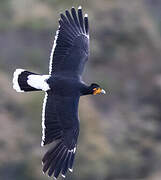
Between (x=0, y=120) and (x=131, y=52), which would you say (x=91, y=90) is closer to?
(x=0, y=120)

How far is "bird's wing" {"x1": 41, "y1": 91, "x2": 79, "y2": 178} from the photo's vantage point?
16.1 m

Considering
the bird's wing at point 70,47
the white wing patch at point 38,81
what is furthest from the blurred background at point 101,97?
the white wing patch at point 38,81

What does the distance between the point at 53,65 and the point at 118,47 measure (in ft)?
76.3

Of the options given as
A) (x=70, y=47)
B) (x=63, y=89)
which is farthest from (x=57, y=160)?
(x=70, y=47)

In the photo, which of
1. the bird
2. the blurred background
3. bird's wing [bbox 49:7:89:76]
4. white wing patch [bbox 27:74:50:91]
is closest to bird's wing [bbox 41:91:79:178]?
the bird

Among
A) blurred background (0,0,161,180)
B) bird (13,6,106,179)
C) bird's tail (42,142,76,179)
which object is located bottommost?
bird's tail (42,142,76,179)

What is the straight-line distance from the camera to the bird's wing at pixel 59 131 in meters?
16.1

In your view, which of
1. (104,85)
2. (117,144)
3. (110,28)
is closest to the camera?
(117,144)

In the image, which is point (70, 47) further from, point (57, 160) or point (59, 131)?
point (57, 160)

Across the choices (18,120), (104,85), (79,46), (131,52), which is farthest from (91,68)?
(79,46)

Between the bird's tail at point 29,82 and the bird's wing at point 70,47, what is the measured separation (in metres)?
0.36

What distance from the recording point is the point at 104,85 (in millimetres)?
35344

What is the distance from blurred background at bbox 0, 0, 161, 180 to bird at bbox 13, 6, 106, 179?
1012 cm

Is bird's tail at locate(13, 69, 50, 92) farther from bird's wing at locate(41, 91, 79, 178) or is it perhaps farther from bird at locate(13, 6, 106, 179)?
bird's wing at locate(41, 91, 79, 178)
